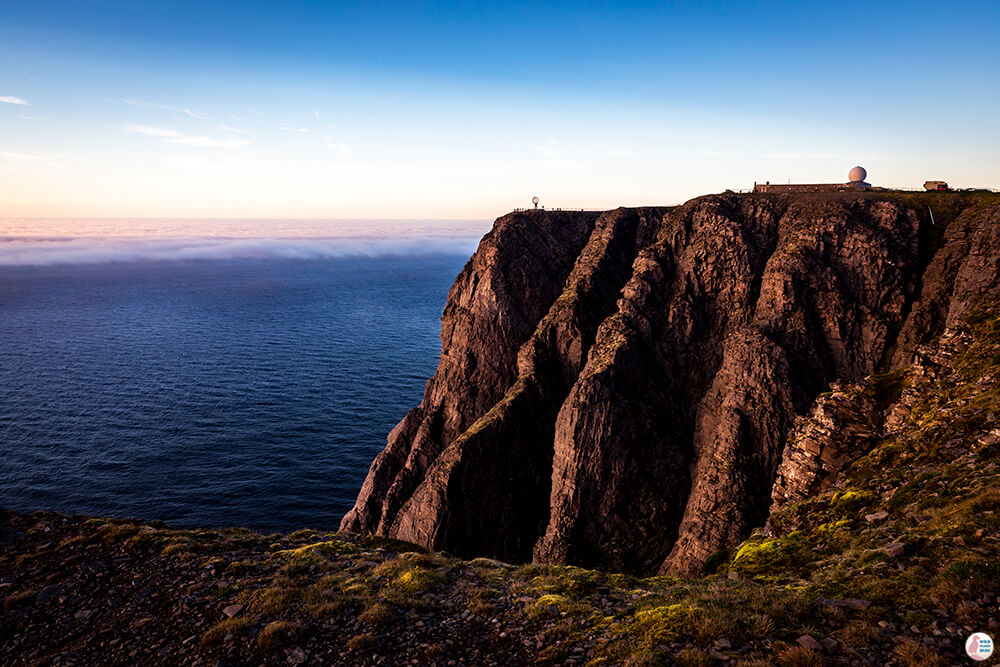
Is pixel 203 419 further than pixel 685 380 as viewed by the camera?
Yes

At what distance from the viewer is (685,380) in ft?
182

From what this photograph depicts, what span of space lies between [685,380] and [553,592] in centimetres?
4063

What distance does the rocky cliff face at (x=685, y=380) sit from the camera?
1873 inches

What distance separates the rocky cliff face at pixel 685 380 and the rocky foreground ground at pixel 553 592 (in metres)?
16.0

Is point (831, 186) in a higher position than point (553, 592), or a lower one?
higher

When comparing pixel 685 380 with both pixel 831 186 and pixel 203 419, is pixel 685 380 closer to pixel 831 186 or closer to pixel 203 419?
pixel 831 186

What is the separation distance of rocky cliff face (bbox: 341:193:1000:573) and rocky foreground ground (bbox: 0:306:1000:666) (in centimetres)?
1595

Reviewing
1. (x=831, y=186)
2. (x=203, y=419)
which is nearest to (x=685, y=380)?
(x=831, y=186)

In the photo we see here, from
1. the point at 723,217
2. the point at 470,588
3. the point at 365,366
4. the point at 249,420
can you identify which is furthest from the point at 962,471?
the point at 365,366

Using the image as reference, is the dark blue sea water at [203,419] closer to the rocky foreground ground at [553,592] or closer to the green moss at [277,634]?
the rocky foreground ground at [553,592]

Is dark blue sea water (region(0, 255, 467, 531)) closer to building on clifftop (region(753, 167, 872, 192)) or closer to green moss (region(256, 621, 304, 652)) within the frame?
green moss (region(256, 621, 304, 652))

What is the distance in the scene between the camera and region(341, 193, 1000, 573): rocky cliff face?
47.6 m

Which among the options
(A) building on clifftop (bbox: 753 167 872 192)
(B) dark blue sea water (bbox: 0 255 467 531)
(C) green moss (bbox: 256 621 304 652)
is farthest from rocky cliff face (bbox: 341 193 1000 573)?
(C) green moss (bbox: 256 621 304 652)

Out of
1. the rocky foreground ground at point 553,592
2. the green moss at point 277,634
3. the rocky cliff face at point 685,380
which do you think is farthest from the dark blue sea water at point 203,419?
the green moss at point 277,634
